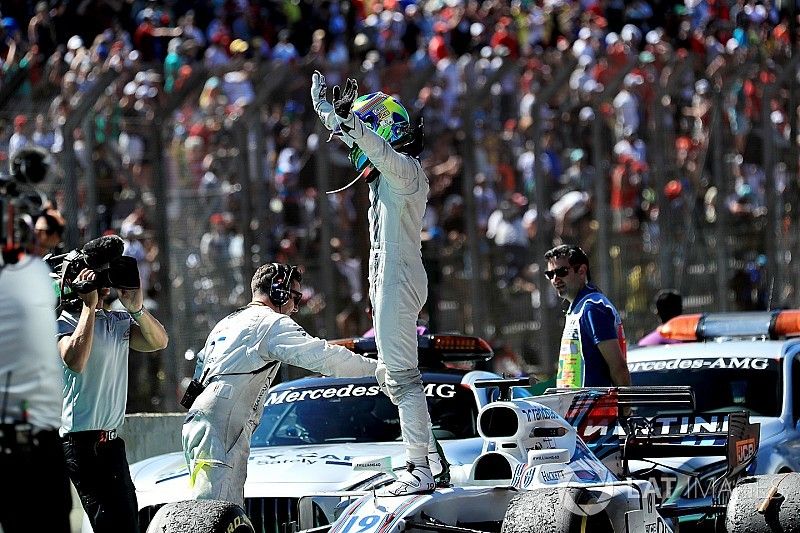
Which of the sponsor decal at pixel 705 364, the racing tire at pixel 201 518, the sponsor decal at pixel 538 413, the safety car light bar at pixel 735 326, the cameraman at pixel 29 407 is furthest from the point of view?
the safety car light bar at pixel 735 326

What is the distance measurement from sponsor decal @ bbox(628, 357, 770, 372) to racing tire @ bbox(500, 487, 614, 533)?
386 centimetres

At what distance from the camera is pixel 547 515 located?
6172mm

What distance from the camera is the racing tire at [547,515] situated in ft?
20.2

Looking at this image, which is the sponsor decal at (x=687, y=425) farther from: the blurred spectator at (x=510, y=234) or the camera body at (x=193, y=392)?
the blurred spectator at (x=510, y=234)

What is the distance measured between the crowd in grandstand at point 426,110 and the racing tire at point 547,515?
6.60 m

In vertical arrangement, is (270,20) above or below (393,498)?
above

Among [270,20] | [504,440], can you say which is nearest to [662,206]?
[270,20]

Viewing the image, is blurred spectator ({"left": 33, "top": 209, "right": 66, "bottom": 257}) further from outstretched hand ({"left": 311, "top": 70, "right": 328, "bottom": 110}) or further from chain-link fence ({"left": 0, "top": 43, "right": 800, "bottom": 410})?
chain-link fence ({"left": 0, "top": 43, "right": 800, "bottom": 410})

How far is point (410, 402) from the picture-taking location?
652cm

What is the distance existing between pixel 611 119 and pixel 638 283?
1.75m

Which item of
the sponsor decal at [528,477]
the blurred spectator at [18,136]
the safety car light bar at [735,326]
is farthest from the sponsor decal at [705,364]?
the blurred spectator at [18,136]

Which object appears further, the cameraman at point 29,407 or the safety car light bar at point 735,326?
the safety car light bar at point 735,326

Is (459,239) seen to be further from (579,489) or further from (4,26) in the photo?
(579,489)

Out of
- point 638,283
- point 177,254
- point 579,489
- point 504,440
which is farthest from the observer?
point 638,283
